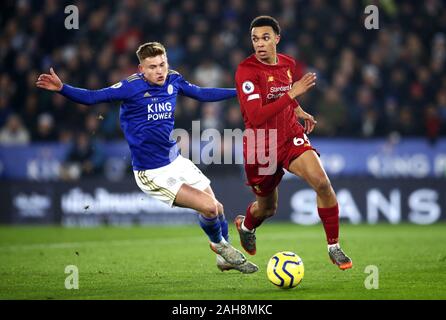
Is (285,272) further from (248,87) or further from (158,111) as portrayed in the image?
(158,111)

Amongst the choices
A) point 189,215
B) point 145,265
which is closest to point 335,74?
point 189,215

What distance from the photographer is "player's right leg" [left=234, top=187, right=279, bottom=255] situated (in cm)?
916

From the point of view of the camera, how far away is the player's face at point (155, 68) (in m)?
8.56

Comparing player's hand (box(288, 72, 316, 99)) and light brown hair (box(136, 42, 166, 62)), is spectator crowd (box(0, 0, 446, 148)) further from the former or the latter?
player's hand (box(288, 72, 316, 99))

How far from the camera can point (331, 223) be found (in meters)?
8.36

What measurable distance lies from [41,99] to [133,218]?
3.65m

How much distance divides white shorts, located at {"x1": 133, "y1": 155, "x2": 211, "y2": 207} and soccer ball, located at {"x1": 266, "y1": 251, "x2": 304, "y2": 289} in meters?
1.33

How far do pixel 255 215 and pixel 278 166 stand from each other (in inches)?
35.5

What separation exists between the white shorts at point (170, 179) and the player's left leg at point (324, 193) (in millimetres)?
989

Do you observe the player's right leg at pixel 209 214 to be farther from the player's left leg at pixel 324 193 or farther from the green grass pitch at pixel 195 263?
the player's left leg at pixel 324 193

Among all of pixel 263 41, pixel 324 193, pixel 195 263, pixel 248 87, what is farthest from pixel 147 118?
pixel 195 263

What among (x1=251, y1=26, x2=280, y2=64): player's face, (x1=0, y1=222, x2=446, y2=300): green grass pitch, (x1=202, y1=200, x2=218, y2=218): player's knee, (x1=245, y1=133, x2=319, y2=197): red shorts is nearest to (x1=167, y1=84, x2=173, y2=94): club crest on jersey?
(x1=251, y1=26, x2=280, y2=64): player's face
